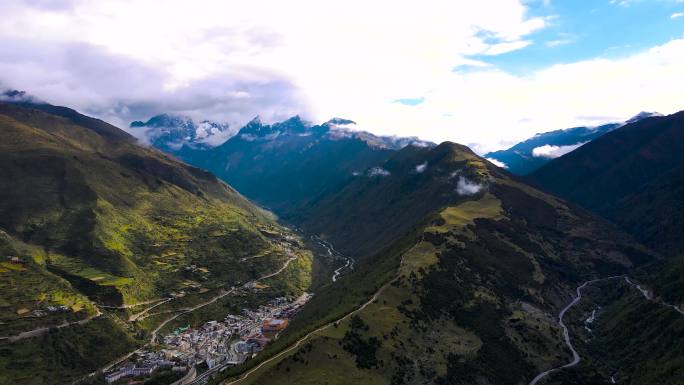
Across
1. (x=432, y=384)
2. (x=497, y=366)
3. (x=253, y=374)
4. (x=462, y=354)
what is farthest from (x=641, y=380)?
(x=253, y=374)

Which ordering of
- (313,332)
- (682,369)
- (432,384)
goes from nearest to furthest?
(682,369), (432,384), (313,332)

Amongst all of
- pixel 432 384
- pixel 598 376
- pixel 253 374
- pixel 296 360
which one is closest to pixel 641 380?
pixel 598 376

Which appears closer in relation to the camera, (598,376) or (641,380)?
(641,380)

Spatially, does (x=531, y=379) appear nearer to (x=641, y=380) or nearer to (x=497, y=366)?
(x=497, y=366)

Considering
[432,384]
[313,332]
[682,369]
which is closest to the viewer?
[682,369]

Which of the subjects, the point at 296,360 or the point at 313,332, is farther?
the point at 313,332

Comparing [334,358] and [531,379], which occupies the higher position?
[334,358]

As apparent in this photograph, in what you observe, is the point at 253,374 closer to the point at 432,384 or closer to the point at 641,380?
the point at 432,384

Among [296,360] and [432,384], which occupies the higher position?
[296,360]
